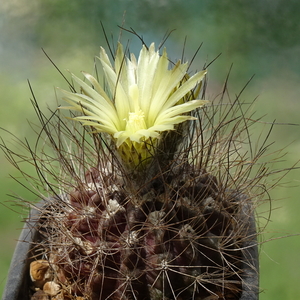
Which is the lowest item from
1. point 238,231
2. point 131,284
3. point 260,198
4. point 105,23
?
point 131,284

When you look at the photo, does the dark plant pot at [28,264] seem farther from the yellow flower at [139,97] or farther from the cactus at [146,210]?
the yellow flower at [139,97]

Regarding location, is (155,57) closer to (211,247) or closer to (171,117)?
(171,117)

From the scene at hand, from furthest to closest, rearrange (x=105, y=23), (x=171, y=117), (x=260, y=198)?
(x=105, y=23)
(x=260, y=198)
(x=171, y=117)

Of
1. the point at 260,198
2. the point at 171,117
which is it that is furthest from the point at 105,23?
the point at 171,117

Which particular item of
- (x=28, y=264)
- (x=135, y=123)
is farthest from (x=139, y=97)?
(x=28, y=264)

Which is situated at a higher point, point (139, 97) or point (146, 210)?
point (139, 97)

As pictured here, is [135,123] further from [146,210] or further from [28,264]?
[28,264]
